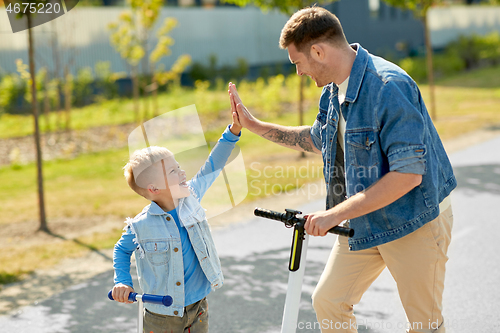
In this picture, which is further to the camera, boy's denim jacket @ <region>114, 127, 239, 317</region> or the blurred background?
the blurred background

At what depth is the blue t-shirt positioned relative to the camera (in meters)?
2.87

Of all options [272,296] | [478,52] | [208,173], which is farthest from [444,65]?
[208,173]

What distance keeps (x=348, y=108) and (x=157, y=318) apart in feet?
4.87

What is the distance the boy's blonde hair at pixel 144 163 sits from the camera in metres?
2.74

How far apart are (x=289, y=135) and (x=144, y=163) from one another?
3.57 ft

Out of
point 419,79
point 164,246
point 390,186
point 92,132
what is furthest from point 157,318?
point 419,79

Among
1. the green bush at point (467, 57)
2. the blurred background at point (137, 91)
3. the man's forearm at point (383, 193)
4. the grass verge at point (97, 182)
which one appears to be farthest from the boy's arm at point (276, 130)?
the green bush at point (467, 57)

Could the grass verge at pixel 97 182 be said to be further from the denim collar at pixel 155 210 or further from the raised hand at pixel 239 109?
the denim collar at pixel 155 210

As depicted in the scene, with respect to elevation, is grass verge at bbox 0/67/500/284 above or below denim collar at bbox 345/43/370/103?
below

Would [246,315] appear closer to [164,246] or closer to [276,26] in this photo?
[164,246]

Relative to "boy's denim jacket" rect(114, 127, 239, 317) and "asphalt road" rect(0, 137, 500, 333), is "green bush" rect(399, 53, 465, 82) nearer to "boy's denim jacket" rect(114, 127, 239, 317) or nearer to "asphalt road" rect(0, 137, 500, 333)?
"asphalt road" rect(0, 137, 500, 333)

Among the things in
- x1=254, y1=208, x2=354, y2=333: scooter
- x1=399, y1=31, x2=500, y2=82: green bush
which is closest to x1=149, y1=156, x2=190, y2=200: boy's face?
x1=254, y1=208, x2=354, y2=333: scooter

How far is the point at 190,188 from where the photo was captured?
9.86 ft

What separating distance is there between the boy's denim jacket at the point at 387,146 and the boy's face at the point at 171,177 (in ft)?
2.71
